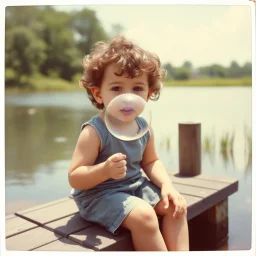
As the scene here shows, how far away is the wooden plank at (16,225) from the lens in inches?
49.0

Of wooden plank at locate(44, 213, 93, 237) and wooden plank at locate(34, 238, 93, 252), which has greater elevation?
wooden plank at locate(44, 213, 93, 237)

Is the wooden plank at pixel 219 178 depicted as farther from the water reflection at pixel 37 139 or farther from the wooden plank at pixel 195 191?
the water reflection at pixel 37 139

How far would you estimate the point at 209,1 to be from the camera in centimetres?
110

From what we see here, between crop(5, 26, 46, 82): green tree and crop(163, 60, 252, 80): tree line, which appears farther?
crop(163, 60, 252, 80): tree line

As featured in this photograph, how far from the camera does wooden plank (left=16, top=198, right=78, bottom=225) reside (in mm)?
1335

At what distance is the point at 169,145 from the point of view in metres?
2.68

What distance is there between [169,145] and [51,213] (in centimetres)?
143

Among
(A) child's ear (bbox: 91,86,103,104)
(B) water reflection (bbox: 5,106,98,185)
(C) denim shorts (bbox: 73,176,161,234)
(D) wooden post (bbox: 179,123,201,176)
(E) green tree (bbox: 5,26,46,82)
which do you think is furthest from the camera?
(B) water reflection (bbox: 5,106,98,185)

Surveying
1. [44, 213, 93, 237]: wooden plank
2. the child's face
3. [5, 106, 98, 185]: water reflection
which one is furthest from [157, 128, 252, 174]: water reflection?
[44, 213, 93, 237]: wooden plank

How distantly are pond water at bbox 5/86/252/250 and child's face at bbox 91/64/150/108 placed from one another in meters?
0.34

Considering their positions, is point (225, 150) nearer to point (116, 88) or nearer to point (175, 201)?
point (175, 201)

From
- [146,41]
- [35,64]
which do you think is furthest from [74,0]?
[35,64]

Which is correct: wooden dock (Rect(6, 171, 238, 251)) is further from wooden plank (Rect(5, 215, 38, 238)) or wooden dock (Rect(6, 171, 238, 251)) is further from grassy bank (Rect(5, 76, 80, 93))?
grassy bank (Rect(5, 76, 80, 93))
